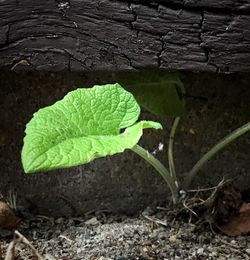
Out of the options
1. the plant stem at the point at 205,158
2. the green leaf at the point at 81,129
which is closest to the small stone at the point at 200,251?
the plant stem at the point at 205,158

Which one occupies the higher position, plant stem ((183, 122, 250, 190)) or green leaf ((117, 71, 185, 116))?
green leaf ((117, 71, 185, 116))

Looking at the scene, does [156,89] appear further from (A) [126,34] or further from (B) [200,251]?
(B) [200,251]

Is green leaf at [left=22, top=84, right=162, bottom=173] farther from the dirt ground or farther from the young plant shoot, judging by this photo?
the dirt ground

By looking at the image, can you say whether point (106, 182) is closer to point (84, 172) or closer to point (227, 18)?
point (84, 172)

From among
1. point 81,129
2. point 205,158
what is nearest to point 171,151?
point 205,158

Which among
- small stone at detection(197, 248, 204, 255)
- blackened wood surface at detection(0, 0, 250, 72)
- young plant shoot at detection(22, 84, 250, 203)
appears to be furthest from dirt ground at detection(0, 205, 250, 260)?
blackened wood surface at detection(0, 0, 250, 72)

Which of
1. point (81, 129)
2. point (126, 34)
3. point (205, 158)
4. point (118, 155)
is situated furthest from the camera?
point (118, 155)
